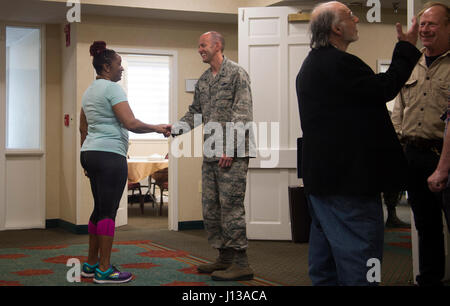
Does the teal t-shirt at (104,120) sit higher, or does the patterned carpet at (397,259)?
the teal t-shirt at (104,120)

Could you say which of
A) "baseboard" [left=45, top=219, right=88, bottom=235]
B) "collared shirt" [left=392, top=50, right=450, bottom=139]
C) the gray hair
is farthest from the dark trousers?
"baseboard" [left=45, top=219, right=88, bottom=235]

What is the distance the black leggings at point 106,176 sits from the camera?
334 cm

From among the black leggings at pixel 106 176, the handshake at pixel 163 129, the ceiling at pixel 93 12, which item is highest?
the ceiling at pixel 93 12

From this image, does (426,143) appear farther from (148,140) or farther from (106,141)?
(148,140)

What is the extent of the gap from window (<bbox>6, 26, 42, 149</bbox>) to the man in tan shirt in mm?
4750

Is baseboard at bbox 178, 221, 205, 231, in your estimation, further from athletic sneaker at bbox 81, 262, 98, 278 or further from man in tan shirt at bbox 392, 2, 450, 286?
man in tan shirt at bbox 392, 2, 450, 286

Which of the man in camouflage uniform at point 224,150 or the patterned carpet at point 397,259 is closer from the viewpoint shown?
the man in camouflage uniform at point 224,150

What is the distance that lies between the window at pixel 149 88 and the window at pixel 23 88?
368cm

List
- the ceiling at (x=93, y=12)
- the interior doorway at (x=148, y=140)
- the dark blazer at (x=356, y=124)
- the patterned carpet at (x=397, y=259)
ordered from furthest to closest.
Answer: the interior doorway at (x=148, y=140) < the ceiling at (x=93, y=12) < the patterned carpet at (x=397, y=259) < the dark blazer at (x=356, y=124)

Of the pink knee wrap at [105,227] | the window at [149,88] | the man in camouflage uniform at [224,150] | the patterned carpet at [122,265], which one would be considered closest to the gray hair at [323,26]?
the man in camouflage uniform at [224,150]

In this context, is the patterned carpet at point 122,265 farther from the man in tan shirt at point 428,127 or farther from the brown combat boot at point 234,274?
the man in tan shirt at point 428,127

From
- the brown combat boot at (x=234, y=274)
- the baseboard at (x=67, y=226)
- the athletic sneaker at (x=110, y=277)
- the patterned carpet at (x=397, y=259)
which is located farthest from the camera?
the baseboard at (x=67, y=226)

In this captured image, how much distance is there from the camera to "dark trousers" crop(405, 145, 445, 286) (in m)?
3.00
